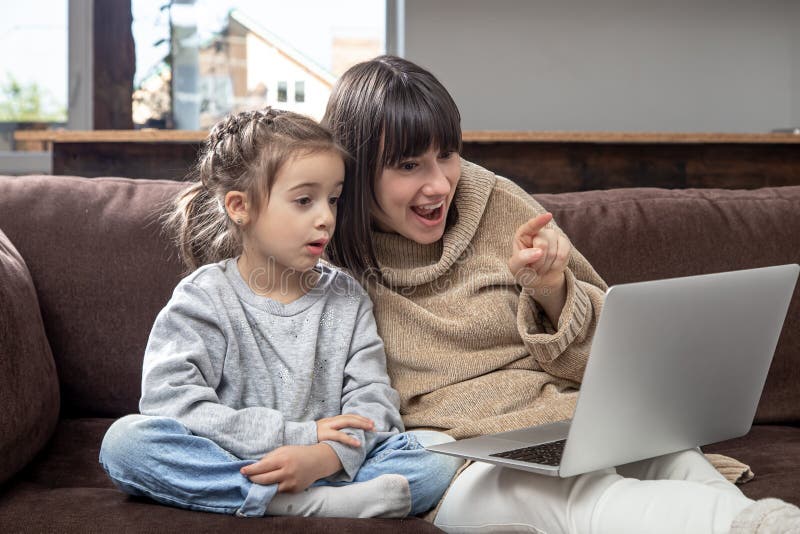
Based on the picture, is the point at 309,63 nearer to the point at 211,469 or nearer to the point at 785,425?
the point at 785,425

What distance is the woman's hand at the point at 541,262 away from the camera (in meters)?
1.24

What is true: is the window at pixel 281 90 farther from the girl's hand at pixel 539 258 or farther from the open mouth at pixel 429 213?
the girl's hand at pixel 539 258

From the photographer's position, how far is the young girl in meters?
1.12

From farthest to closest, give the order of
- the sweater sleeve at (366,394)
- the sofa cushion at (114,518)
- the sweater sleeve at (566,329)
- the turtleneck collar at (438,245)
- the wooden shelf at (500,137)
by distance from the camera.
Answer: the wooden shelf at (500,137), the turtleneck collar at (438,245), the sweater sleeve at (566,329), the sweater sleeve at (366,394), the sofa cushion at (114,518)

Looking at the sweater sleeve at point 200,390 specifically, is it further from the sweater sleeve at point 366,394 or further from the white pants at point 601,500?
the white pants at point 601,500

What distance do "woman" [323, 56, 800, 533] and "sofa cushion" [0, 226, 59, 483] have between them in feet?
1.58

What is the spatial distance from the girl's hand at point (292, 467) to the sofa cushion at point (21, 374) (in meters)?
0.39

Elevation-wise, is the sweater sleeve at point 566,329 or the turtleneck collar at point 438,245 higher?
the turtleneck collar at point 438,245

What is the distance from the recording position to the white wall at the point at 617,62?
3.18 metres

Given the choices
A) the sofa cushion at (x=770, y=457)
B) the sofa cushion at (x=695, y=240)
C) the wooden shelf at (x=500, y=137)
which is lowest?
the sofa cushion at (x=770, y=457)

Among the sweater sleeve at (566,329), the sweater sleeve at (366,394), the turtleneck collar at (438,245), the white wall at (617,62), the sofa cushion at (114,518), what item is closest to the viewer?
the sofa cushion at (114,518)

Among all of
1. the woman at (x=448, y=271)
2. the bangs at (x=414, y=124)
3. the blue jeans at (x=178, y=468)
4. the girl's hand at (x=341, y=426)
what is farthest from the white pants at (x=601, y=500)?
the bangs at (x=414, y=124)

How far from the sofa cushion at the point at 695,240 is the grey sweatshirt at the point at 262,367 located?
54 cm

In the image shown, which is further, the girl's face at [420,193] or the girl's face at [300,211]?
the girl's face at [420,193]
